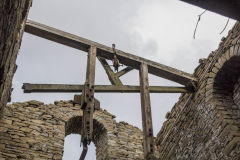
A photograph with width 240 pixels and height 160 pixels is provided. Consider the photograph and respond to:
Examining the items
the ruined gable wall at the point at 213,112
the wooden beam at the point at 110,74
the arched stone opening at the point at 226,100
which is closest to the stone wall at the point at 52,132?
the ruined gable wall at the point at 213,112

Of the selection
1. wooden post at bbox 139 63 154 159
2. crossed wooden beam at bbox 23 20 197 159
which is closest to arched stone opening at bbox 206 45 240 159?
crossed wooden beam at bbox 23 20 197 159

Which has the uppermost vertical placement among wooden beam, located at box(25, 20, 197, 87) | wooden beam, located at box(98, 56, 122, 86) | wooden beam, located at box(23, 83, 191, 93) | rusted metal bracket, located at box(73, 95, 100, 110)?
wooden beam, located at box(25, 20, 197, 87)

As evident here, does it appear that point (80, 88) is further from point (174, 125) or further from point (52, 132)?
point (174, 125)

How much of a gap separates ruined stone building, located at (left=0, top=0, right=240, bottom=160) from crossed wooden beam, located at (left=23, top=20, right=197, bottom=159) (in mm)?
504

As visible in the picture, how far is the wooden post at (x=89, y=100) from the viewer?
12.3 feet

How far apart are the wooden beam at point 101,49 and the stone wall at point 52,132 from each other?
1.74 metres

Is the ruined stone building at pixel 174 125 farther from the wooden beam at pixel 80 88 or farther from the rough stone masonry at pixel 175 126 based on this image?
the wooden beam at pixel 80 88

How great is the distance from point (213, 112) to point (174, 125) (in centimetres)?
134

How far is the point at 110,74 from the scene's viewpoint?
16.9 ft

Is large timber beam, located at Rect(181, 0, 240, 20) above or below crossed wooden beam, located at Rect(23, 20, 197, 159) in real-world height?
below

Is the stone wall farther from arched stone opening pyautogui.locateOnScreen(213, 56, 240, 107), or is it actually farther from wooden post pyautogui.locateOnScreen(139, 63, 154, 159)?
arched stone opening pyautogui.locateOnScreen(213, 56, 240, 107)

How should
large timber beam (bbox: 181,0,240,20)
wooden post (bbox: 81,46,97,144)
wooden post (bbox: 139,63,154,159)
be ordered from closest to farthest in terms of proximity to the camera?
large timber beam (bbox: 181,0,240,20), wooden post (bbox: 81,46,97,144), wooden post (bbox: 139,63,154,159)

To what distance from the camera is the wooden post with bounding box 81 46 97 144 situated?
3.75 metres

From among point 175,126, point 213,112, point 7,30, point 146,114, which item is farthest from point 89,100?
point 175,126
